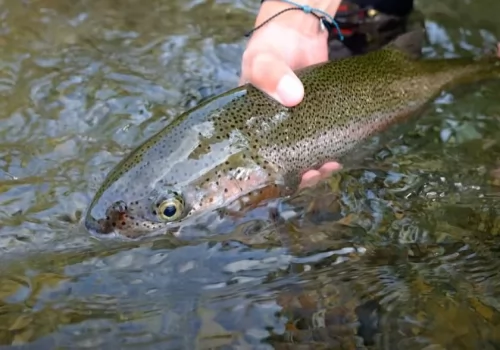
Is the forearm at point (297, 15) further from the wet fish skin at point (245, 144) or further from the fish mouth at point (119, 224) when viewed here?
the fish mouth at point (119, 224)

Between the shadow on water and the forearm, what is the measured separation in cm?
71

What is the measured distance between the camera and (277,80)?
2.58 meters

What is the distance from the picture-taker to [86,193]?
2863 millimetres

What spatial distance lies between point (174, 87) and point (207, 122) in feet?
4.04

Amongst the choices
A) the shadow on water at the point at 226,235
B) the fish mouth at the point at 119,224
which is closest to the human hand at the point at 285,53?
the shadow on water at the point at 226,235

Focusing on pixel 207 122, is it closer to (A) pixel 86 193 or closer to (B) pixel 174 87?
(A) pixel 86 193

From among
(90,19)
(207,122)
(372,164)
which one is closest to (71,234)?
(207,122)

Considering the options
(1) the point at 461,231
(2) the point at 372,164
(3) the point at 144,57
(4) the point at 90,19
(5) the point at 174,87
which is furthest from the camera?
(4) the point at 90,19

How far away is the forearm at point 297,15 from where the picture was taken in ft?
10.1

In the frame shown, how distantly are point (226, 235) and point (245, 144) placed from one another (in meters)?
0.39

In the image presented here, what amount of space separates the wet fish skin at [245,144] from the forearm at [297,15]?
32 centimetres

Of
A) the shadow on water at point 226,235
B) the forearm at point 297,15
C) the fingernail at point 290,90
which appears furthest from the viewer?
the forearm at point 297,15

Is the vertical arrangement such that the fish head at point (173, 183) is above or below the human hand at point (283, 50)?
below

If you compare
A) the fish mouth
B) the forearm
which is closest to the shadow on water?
the fish mouth
